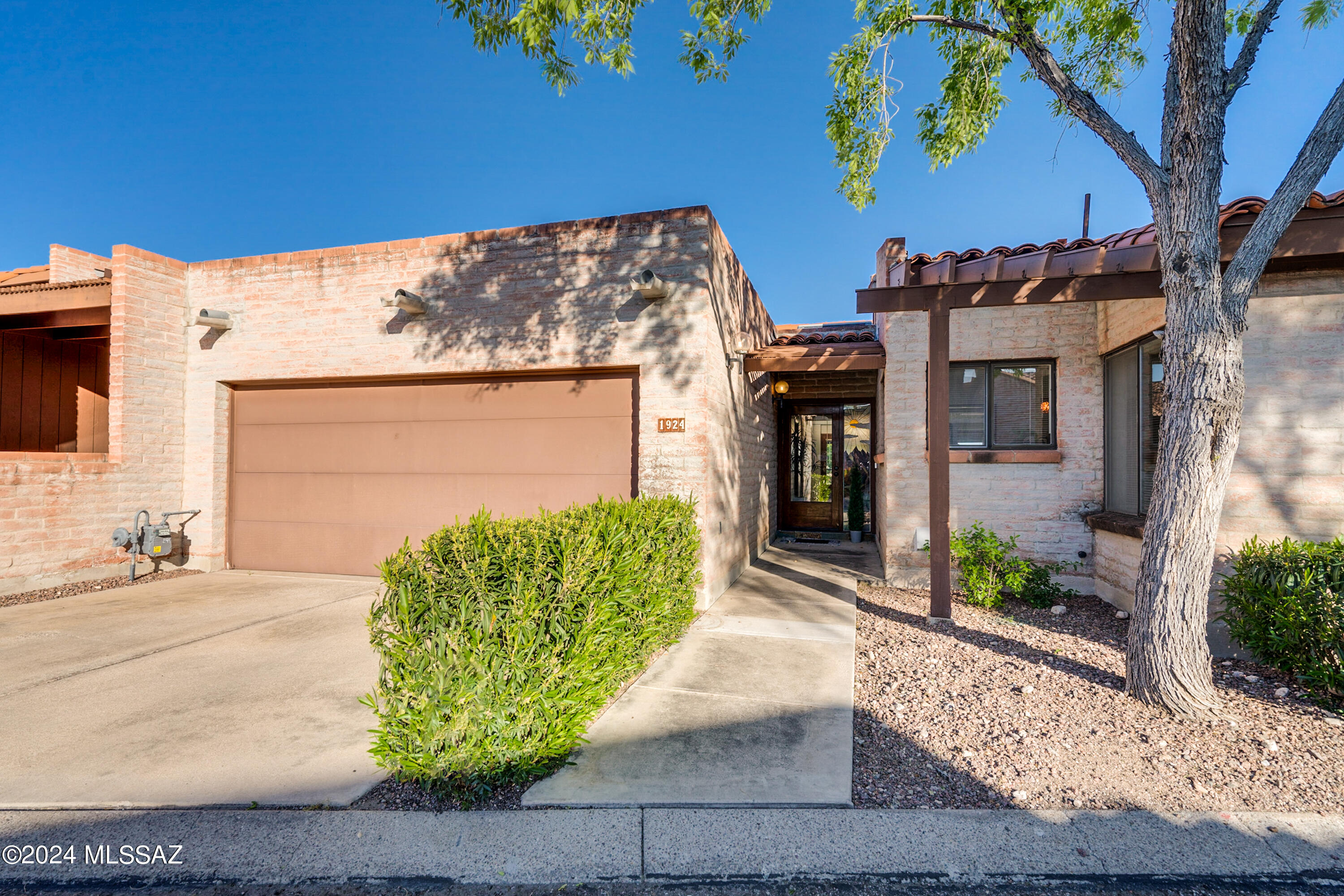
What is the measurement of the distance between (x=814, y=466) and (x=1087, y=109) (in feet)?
27.4

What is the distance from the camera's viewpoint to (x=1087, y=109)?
3973 mm

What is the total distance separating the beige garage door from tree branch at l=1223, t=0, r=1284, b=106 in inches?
195

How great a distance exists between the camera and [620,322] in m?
6.24

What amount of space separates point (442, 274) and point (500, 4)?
10.3ft

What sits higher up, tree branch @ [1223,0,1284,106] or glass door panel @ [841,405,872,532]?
tree branch @ [1223,0,1284,106]

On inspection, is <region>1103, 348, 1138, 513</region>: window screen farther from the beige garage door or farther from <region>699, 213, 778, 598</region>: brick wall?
the beige garage door

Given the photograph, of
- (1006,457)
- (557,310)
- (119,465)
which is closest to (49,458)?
(119,465)

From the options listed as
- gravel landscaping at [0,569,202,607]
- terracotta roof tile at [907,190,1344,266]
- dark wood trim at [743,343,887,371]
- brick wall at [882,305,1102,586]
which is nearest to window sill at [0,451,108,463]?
gravel landscaping at [0,569,202,607]

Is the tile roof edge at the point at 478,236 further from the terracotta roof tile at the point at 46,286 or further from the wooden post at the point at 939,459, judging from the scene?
the wooden post at the point at 939,459

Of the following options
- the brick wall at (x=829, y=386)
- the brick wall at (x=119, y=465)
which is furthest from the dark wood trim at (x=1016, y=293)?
the brick wall at (x=119, y=465)

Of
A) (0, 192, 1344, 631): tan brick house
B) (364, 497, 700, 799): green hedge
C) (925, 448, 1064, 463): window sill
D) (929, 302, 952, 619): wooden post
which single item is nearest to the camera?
(364, 497, 700, 799): green hedge

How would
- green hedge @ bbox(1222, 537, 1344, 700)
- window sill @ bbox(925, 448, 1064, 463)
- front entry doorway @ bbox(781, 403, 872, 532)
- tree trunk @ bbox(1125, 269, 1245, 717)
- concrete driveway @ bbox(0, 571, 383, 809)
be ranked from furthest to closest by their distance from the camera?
front entry doorway @ bbox(781, 403, 872, 532), window sill @ bbox(925, 448, 1064, 463), green hedge @ bbox(1222, 537, 1344, 700), tree trunk @ bbox(1125, 269, 1245, 717), concrete driveway @ bbox(0, 571, 383, 809)

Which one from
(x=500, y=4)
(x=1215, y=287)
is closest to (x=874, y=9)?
(x=500, y=4)

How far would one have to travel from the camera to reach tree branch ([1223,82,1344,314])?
3422mm
